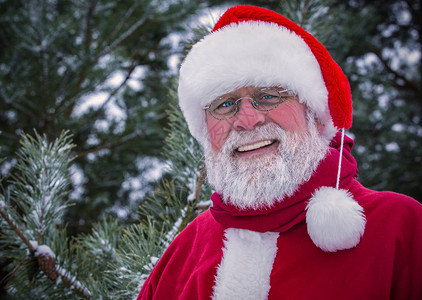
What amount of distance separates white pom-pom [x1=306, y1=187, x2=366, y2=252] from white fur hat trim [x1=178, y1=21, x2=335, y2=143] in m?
0.41

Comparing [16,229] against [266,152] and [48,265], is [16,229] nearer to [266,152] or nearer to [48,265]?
[48,265]

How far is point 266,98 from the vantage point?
1.25m

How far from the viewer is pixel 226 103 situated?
131 cm

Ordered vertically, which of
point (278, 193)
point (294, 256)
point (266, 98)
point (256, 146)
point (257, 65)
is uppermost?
point (257, 65)

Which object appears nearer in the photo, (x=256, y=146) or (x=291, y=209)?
(x=291, y=209)

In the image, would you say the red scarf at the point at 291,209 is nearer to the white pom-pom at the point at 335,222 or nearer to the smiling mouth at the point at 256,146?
the white pom-pom at the point at 335,222

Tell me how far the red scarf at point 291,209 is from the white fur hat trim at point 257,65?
0.21m

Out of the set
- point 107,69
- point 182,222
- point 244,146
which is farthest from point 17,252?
point 107,69

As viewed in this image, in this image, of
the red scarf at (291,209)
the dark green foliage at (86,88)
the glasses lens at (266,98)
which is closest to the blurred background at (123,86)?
the dark green foliage at (86,88)

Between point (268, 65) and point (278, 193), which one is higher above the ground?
point (268, 65)

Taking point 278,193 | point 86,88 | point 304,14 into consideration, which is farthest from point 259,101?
point 86,88

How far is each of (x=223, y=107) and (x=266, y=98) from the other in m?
0.17

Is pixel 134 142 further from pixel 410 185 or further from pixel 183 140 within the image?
pixel 410 185

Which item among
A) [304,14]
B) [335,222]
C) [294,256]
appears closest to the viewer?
[335,222]
